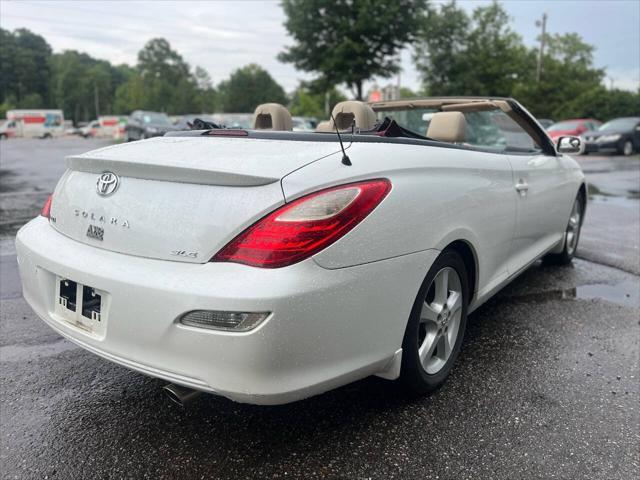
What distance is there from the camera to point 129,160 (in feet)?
7.25

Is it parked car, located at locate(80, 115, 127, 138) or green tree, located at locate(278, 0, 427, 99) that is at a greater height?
green tree, located at locate(278, 0, 427, 99)

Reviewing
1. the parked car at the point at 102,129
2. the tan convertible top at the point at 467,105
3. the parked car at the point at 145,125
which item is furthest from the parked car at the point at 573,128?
the parked car at the point at 102,129

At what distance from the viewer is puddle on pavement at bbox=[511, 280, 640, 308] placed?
4.07 metres

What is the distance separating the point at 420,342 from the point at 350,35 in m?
27.1

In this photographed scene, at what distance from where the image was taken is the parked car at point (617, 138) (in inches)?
784

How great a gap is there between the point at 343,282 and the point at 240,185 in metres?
0.50

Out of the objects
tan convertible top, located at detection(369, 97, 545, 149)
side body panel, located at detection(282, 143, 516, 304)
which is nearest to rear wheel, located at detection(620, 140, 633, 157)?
tan convertible top, located at detection(369, 97, 545, 149)

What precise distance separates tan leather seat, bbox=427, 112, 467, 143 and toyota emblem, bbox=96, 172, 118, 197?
5.89 ft

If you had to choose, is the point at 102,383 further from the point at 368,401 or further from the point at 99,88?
the point at 99,88

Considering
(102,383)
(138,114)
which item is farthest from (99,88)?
(102,383)

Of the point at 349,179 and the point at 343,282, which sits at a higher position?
the point at 349,179

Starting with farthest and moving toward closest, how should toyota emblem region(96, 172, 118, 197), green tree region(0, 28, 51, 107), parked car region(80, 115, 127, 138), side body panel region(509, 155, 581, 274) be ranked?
1. green tree region(0, 28, 51, 107)
2. parked car region(80, 115, 127, 138)
3. side body panel region(509, 155, 581, 274)
4. toyota emblem region(96, 172, 118, 197)

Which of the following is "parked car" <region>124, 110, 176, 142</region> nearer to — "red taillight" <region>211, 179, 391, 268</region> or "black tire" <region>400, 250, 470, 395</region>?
"black tire" <region>400, 250, 470, 395</region>

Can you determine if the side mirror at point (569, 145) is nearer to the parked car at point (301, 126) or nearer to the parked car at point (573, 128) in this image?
the parked car at point (301, 126)
